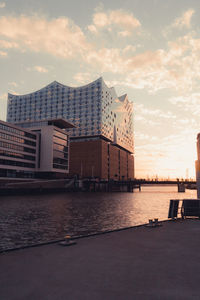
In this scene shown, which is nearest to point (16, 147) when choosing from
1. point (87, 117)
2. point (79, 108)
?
point (87, 117)

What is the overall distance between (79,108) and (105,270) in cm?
17047

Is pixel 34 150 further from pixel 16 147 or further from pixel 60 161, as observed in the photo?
pixel 60 161

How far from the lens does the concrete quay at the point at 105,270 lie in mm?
5273

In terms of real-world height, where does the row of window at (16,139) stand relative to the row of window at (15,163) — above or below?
above

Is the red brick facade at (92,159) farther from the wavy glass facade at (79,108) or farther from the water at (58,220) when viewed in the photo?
the water at (58,220)

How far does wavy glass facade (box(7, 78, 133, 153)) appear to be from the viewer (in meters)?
167

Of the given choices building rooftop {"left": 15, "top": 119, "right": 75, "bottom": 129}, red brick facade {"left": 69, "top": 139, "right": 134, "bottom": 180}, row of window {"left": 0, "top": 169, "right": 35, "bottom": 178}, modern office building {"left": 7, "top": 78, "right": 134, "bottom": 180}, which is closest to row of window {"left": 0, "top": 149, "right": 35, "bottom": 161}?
row of window {"left": 0, "top": 169, "right": 35, "bottom": 178}

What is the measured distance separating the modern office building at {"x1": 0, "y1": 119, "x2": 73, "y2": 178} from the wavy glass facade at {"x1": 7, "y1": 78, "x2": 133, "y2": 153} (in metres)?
28.7

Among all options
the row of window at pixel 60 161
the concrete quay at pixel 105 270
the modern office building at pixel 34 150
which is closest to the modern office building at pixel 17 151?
the modern office building at pixel 34 150

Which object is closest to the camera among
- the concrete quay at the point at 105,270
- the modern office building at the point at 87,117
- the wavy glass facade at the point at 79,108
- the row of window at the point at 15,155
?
the concrete quay at the point at 105,270

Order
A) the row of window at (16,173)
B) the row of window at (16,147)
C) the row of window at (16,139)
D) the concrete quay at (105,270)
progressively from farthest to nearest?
1. the row of window at (16,139)
2. the row of window at (16,147)
3. the row of window at (16,173)
4. the concrete quay at (105,270)

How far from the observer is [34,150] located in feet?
398

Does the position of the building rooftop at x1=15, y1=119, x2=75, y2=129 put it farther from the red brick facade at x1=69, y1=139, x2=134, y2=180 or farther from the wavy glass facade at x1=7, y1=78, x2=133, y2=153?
the wavy glass facade at x1=7, y1=78, x2=133, y2=153

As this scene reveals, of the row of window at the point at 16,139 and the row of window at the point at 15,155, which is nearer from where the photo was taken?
the row of window at the point at 15,155
